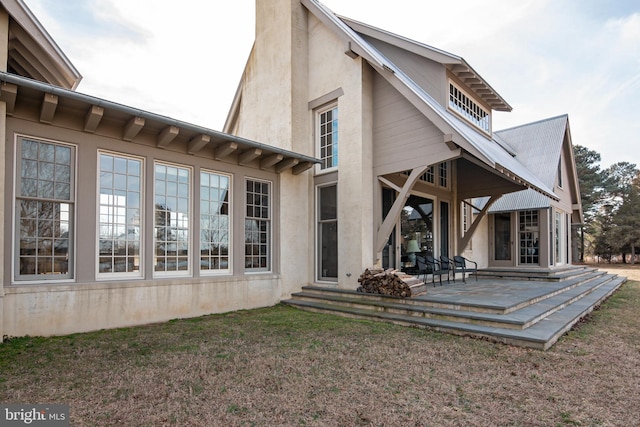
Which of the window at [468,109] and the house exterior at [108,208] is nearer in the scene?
the house exterior at [108,208]

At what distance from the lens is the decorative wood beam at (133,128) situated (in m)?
5.99

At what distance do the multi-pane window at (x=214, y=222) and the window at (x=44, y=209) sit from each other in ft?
7.77

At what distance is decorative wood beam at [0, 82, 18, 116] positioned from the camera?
4.82m

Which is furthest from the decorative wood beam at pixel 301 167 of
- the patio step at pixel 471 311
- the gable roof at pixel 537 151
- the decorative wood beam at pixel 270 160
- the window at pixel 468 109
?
the gable roof at pixel 537 151

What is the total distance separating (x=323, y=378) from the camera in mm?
3760

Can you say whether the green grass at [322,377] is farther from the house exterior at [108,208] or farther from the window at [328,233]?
the window at [328,233]

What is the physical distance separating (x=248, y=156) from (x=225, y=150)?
66 cm

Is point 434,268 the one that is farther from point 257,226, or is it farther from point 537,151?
point 537,151

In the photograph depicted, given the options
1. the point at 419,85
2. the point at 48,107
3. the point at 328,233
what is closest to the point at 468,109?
the point at 419,85

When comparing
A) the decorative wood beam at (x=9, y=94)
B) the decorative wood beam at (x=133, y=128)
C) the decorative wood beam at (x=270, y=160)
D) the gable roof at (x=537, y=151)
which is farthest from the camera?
the gable roof at (x=537, y=151)

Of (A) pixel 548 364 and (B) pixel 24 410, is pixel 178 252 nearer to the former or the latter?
(B) pixel 24 410

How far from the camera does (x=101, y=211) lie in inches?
242

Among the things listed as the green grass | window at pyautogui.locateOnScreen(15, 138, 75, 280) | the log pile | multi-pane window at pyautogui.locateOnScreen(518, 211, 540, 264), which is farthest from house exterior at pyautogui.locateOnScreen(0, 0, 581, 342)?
multi-pane window at pyautogui.locateOnScreen(518, 211, 540, 264)

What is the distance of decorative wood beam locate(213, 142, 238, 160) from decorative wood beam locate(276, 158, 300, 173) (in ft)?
4.40
